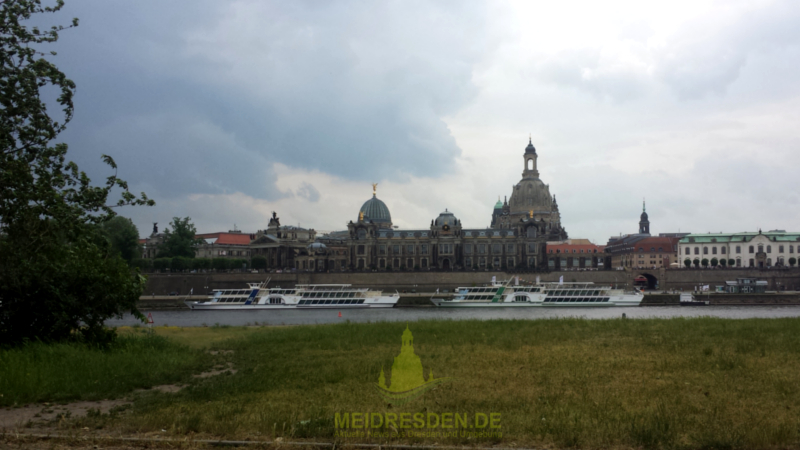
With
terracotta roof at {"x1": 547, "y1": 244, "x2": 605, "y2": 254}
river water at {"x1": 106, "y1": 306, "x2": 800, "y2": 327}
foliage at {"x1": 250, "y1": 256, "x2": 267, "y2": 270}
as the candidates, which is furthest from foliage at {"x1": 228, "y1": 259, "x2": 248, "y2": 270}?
terracotta roof at {"x1": 547, "y1": 244, "x2": 605, "y2": 254}

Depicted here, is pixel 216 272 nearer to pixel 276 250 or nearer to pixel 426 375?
pixel 276 250

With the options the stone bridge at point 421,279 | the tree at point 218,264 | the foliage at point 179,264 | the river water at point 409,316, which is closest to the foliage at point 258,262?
the tree at point 218,264

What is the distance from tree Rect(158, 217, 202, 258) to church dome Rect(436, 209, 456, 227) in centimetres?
4466

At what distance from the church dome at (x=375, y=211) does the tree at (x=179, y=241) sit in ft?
111

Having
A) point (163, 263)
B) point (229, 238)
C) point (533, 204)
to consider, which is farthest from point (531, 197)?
point (163, 263)

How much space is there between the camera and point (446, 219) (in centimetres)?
12406

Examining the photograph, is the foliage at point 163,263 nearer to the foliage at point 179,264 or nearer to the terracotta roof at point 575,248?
the foliage at point 179,264

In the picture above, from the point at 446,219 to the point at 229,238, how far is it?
51.3 meters

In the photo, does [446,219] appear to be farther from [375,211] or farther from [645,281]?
[645,281]

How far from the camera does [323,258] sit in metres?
125

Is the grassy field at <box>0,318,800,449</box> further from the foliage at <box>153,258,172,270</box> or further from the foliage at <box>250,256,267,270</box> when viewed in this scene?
the foliage at <box>250,256,267,270</box>

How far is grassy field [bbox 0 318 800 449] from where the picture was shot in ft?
34.8

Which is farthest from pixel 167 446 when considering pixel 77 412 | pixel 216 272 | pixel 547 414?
pixel 216 272

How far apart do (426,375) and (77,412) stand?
24.0 ft
